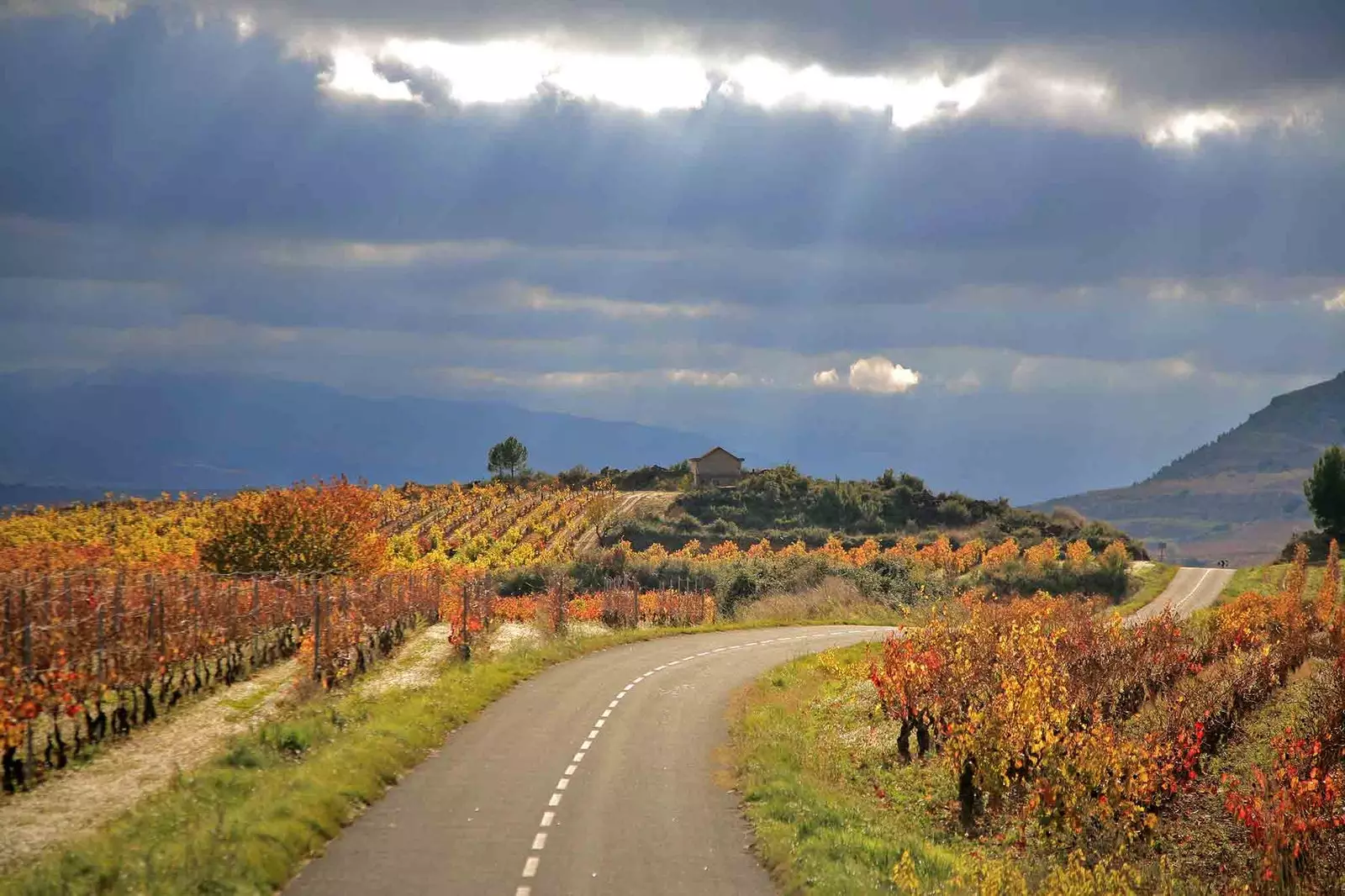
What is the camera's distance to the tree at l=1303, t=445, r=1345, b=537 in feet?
361

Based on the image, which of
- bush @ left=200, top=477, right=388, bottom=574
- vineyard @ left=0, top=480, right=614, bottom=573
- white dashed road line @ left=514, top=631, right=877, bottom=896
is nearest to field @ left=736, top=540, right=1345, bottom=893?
white dashed road line @ left=514, top=631, right=877, bottom=896

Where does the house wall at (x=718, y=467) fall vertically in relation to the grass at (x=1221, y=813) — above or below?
above

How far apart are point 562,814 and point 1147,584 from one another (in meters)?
75.8

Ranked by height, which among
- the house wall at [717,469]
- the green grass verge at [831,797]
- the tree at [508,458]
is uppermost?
the tree at [508,458]

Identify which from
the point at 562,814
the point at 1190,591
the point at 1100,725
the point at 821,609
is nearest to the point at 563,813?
the point at 562,814

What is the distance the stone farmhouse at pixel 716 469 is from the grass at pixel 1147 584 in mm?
63120

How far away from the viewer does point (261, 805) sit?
1877 cm

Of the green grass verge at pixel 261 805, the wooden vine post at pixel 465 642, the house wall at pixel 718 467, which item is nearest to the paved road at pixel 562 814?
the green grass verge at pixel 261 805

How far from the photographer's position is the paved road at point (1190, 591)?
6800 cm

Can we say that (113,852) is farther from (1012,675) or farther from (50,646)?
(1012,675)

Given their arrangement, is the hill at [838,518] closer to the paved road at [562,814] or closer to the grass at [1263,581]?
the grass at [1263,581]

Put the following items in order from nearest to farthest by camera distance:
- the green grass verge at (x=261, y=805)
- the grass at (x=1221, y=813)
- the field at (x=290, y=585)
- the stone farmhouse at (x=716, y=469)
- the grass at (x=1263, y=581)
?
1. the green grass verge at (x=261, y=805)
2. the grass at (x=1221, y=813)
3. the field at (x=290, y=585)
4. the grass at (x=1263, y=581)
5. the stone farmhouse at (x=716, y=469)

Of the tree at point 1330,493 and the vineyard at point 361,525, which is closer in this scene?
the vineyard at point 361,525

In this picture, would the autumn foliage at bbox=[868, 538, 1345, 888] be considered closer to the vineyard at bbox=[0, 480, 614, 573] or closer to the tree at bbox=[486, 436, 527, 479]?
the vineyard at bbox=[0, 480, 614, 573]
